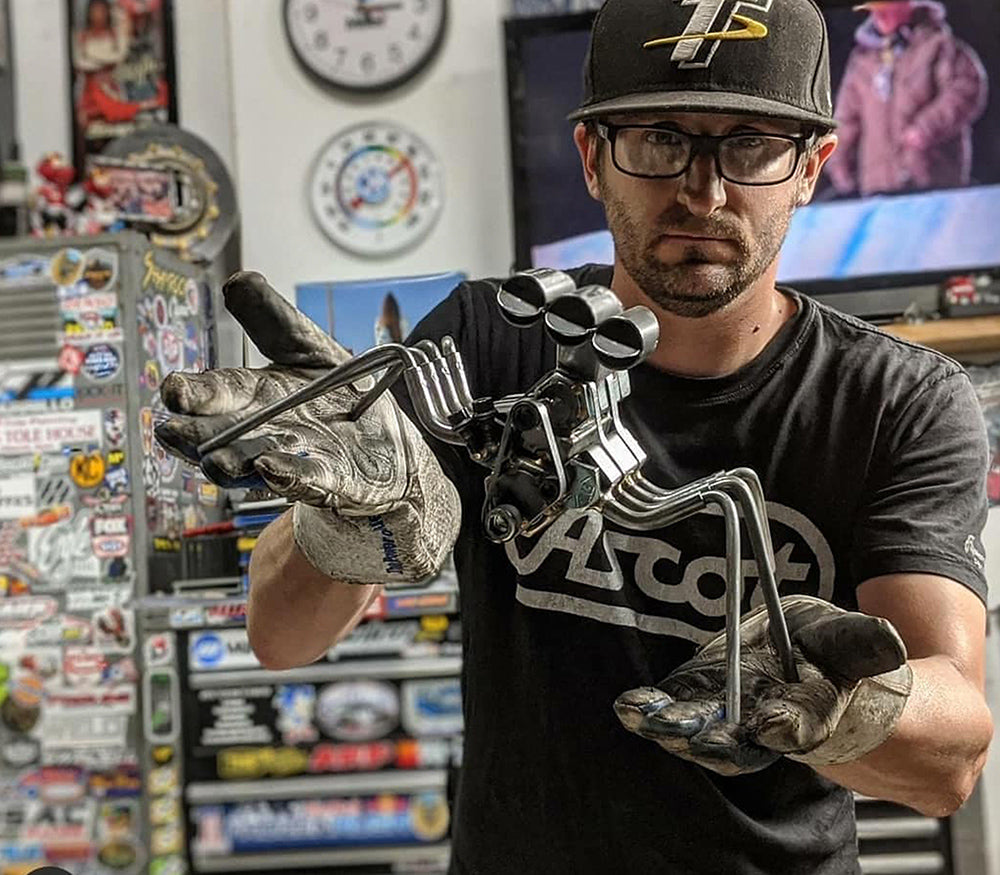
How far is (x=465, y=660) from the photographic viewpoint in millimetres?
1127

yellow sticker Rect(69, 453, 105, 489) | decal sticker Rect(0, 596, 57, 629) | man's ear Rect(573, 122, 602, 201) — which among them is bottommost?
decal sticker Rect(0, 596, 57, 629)

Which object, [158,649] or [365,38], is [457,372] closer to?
[158,649]

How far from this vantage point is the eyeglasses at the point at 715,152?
2.69 feet

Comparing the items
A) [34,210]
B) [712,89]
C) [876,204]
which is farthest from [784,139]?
[34,210]

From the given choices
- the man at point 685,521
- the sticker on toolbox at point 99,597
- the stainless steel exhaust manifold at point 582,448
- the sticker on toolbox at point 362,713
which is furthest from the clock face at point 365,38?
the stainless steel exhaust manifold at point 582,448

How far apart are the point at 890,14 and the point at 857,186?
335 mm

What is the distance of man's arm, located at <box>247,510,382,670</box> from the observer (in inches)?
37.3

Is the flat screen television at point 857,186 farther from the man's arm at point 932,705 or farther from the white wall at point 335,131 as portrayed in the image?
the man's arm at point 932,705

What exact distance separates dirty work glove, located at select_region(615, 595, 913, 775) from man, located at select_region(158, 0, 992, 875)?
1cm

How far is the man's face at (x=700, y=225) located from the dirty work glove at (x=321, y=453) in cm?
22

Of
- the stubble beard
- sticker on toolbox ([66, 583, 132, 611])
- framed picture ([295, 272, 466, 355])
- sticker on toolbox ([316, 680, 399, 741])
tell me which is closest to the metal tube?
the stubble beard

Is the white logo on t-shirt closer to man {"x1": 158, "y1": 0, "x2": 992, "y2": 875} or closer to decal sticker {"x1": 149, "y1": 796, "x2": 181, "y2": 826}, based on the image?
man {"x1": 158, "y1": 0, "x2": 992, "y2": 875}

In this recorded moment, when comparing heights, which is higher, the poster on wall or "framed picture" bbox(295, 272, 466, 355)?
the poster on wall

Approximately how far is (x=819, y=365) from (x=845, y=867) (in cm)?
42
